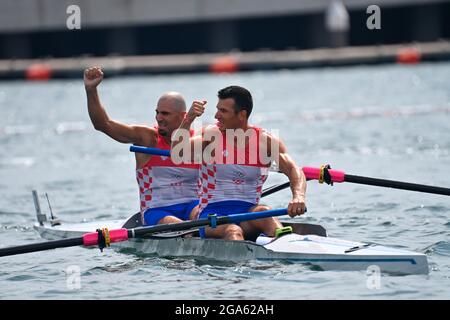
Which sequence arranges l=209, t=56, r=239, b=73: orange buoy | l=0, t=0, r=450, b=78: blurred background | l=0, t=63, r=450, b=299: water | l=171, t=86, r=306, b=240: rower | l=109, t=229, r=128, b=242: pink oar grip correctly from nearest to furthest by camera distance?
l=0, t=63, r=450, b=299: water
l=109, t=229, r=128, b=242: pink oar grip
l=171, t=86, r=306, b=240: rower
l=209, t=56, r=239, b=73: orange buoy
l=0, t=0, r=450, b=78: blurred background

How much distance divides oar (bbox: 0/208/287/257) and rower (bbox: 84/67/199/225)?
0.72 meters

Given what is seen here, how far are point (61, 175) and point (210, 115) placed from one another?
10924mm

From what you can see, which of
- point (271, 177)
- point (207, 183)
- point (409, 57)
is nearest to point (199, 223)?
point (207, 183)

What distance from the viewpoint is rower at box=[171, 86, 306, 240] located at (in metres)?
11.1

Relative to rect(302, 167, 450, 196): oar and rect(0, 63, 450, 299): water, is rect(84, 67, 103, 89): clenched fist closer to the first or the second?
rect(0, 63, 450, 299): water

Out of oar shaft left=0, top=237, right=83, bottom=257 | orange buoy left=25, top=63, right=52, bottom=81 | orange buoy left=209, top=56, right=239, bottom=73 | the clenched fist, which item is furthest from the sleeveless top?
orange buoy left=25, top=63, right=52, bottom=81

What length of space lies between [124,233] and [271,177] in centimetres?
848

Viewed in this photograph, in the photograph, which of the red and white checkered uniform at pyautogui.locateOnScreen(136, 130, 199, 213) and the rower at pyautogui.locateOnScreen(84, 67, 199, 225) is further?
the red and white checkered uniform at pyautogui.locateOnScreen(136, 130, 199, 213)

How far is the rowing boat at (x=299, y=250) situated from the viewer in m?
10.2

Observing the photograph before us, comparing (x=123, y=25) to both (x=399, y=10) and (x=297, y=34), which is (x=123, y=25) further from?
(x=399, y=10)

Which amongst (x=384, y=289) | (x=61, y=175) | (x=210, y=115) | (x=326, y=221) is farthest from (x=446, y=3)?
(x=384, y=289)

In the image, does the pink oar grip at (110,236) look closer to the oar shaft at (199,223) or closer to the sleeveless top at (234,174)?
the oar shaft at (199,223)

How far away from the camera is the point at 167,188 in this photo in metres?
11.9

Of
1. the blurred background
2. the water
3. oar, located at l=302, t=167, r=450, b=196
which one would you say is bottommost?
the water
